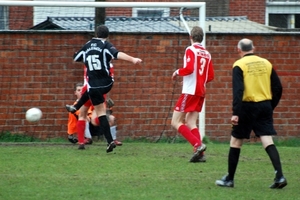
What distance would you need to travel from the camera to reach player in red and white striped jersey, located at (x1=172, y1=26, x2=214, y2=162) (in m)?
11.2

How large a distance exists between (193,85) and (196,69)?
0.78 feet

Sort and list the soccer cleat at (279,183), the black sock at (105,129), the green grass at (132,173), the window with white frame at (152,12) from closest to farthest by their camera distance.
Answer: the green grass at (132,173) → the soccer cleat at (279,183) → the black sock at (105,129) → the window with white frame at (152,12)

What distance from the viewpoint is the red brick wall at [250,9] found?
819 inches

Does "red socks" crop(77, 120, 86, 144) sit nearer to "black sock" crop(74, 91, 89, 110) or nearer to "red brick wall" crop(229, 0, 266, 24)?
"black sock" crop(74, 91, 89, 110)

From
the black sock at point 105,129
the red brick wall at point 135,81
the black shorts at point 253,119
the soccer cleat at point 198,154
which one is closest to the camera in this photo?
the black shorts at point 253,119

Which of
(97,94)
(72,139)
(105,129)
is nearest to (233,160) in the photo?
(105,129)

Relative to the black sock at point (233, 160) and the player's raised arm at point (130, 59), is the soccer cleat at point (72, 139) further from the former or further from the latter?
the black sock at point (233, 160)

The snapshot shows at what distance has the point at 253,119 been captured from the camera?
8.88m

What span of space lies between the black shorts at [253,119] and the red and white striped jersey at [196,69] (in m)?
2.43

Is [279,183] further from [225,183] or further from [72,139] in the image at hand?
[72,139]

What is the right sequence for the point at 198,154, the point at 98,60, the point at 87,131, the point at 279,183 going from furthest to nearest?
the point at 87,131 → the point at 98,60 → the point at 198,154 → the point at 279,183

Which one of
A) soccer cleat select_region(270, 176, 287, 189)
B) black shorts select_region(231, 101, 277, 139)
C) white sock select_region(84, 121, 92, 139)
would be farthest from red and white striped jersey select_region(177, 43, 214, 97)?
white sock select_region(84, 121, 92, 139)

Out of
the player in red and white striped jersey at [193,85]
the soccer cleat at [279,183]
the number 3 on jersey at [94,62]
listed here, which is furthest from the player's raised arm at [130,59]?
the soccer cleat at [279,183]

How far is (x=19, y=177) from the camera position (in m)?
9.46
